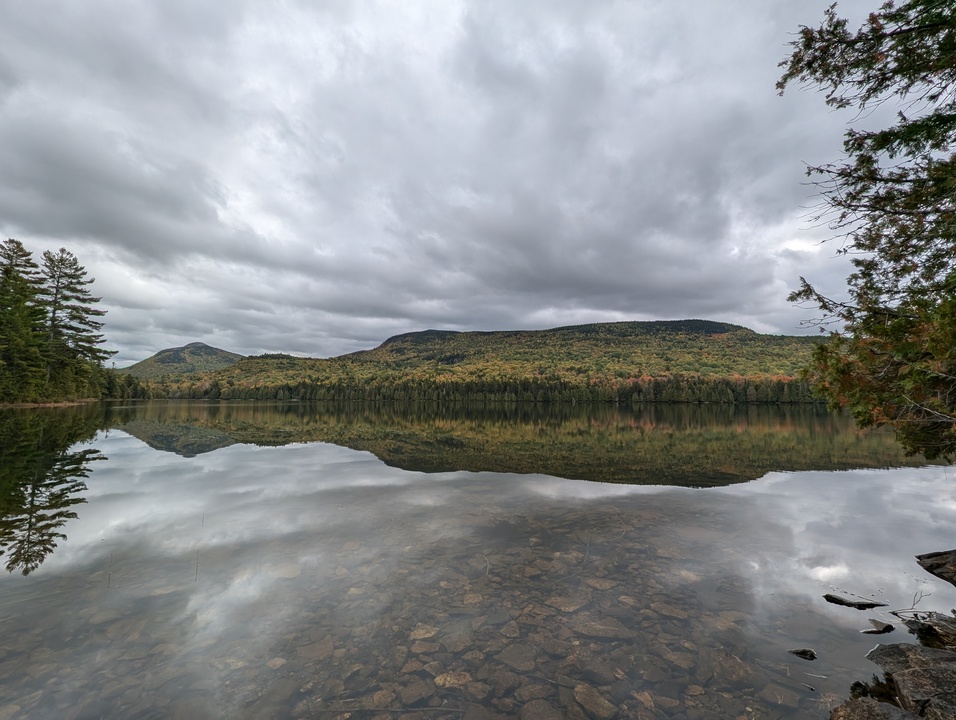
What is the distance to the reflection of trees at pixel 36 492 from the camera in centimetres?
1183

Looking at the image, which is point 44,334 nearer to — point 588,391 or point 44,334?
point 44,334

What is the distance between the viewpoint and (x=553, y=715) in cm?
598

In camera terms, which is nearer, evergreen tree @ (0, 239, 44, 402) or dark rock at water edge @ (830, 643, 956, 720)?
A: dark rock at water edge @ (830, 643, 956, 720)

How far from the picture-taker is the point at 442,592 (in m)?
9.90

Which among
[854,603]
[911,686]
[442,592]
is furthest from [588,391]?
[911,686]

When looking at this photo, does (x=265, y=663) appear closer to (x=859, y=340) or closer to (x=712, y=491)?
(x=859, y=340)

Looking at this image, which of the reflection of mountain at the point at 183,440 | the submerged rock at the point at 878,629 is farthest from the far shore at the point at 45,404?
the submerged rock at the point at 878,629

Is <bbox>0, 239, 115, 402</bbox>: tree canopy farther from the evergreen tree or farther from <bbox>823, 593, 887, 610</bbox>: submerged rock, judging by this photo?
<bbox>823, 593, 887, 610</bbox>: submerged rock

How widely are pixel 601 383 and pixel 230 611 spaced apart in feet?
577

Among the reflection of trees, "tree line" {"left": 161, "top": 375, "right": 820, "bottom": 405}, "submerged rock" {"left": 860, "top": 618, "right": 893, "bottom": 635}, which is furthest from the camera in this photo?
"tree line" {"left": 161, "top": 375, "right": 820, "bottom": 405}

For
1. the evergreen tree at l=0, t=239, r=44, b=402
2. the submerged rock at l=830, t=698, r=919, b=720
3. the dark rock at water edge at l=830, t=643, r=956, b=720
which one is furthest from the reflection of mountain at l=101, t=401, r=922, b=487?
the evergreen tree at l=0, t=239, r=44, b=402

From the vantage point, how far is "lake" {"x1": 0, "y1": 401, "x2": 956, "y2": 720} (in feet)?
21.1

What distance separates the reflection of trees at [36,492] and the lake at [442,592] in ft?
0.47

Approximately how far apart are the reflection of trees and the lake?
14 centimetres
